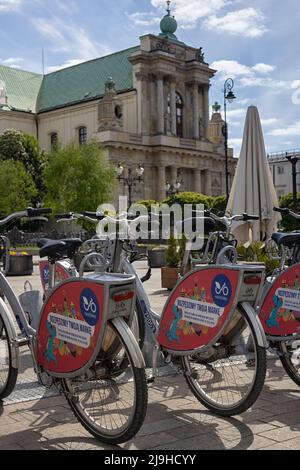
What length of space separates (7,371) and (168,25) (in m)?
68.6

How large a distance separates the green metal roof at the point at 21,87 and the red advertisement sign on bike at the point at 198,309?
223 ft

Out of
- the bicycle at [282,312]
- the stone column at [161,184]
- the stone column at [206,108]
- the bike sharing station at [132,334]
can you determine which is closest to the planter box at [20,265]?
the bike sharing station at [132,334]

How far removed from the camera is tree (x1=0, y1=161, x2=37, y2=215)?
152ft

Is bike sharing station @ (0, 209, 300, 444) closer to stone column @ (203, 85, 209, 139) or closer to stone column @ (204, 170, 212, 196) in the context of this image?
stone column @ (204, 170, 212, 196)

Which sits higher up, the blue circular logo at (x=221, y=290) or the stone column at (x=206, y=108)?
the stone column at (x=206, y=108)

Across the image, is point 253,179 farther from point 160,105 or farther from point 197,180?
point 197,180

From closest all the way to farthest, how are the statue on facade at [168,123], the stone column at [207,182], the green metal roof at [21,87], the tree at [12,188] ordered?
the tree at [12,188]
the statue on facade at [168,123]
the stone column at [207,182]
the green metal roof at [21,87]

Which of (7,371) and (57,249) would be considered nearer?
(7,371)

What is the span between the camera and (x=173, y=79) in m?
66.2

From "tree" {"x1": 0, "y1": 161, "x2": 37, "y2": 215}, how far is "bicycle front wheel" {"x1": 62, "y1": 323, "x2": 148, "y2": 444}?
43.1 m

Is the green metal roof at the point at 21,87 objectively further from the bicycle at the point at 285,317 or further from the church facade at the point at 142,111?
the bicycle at the point at 285,317

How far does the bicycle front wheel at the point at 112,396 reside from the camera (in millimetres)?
3799

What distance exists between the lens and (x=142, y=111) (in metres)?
63.7

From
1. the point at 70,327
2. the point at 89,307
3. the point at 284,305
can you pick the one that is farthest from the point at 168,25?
the point at 89,307
